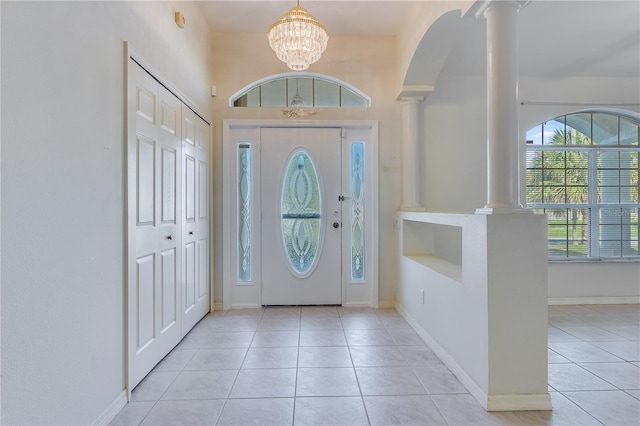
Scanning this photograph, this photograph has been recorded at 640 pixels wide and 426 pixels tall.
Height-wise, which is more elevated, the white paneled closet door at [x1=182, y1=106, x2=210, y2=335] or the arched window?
the arched window

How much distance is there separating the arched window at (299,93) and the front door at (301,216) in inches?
12.4

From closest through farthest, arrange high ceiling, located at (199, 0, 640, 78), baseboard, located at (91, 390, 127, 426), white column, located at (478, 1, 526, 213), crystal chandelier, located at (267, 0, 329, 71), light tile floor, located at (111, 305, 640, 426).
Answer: baseboard, located at (91, 390, 127, 426) < light tile floor, located at (111, 305, 640, 426) < white column, located at (478, 1, 526, 213) < crystal chandelier, located at (267, 0, 329, 71) < high ceiling, located at (199, 0, 640, 78)

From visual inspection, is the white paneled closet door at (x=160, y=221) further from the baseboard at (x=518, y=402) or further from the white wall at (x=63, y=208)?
the baseboard at (x=518, y=402)

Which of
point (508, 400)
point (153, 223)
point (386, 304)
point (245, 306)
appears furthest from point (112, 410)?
point (386, 304)

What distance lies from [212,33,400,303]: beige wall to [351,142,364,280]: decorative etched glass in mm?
224

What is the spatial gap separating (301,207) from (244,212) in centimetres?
65

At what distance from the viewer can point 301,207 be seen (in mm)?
3572

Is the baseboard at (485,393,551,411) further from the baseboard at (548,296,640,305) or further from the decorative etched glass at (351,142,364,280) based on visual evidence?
the baseboard at (548,296,640,305)

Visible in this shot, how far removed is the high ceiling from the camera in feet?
8.66

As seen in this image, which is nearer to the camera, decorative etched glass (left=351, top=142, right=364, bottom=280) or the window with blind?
decorative etched glass (left=351, top=142, right=364, bottom=280)

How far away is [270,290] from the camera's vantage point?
355 cm

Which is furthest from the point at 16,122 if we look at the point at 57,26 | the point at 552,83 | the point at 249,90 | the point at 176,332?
the point at 552,83

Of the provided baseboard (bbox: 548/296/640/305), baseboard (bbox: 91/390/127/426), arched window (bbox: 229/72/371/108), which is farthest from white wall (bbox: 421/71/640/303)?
baseboard (bbox: 91/390/127/426)

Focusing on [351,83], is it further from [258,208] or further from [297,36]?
[258,208]
